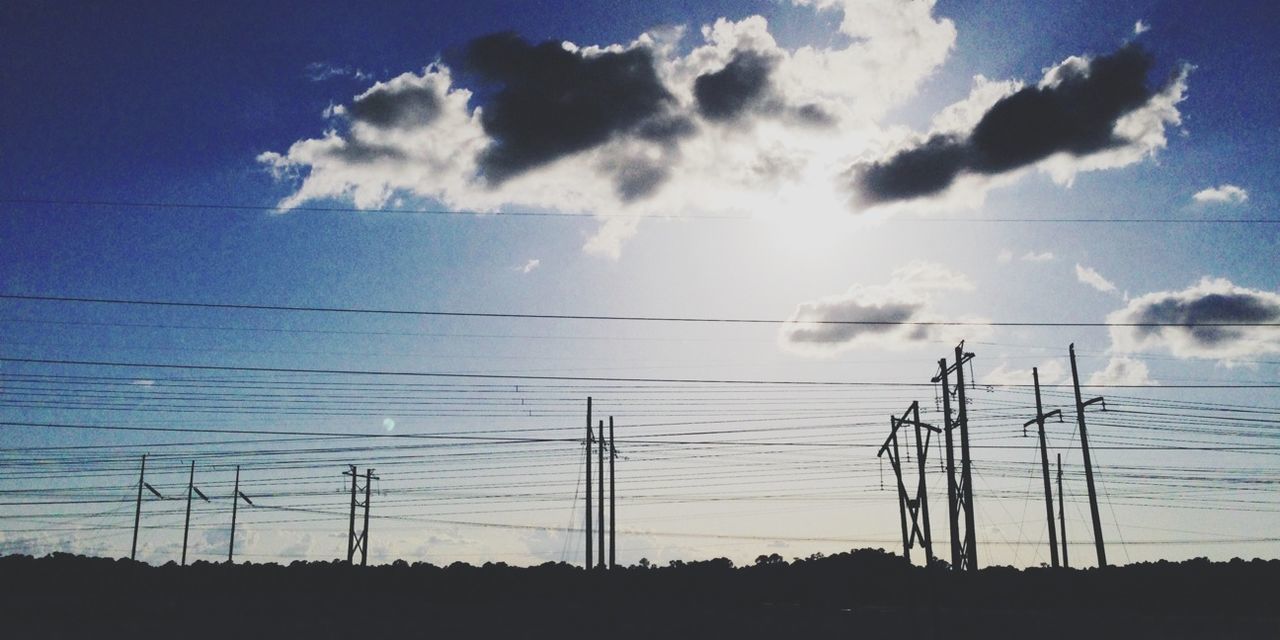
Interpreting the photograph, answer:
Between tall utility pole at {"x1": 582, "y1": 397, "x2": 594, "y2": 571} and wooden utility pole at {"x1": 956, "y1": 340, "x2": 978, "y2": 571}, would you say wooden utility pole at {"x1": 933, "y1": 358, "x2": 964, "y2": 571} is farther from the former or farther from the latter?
tall utility pole at {"x1": 582, "y1": 397, "x2": 594, "y2": 571}

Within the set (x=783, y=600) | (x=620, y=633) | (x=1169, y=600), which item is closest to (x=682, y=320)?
(x=620, y=633)

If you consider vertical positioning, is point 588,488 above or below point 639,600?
above

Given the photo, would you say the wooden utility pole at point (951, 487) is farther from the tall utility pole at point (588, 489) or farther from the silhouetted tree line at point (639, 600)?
the tall utility pole at point (588, 489)

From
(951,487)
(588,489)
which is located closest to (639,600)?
(588,489)

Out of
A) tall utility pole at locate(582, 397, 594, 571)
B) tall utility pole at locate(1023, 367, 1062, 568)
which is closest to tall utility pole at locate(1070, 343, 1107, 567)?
tall utility pole at locate(1023, 367, 1062, 568)

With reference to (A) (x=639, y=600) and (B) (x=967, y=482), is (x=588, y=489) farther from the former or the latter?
(B) (x=967, y=482)

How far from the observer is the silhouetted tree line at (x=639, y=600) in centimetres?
2483

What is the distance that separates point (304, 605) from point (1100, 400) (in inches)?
1499

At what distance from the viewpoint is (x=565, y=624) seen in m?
26.5

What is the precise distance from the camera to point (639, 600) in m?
40.5

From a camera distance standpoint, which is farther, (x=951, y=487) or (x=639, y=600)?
(x=639, y=600)

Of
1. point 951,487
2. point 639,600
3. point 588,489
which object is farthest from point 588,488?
point 951,487

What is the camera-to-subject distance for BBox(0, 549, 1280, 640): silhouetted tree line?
81.5 ft

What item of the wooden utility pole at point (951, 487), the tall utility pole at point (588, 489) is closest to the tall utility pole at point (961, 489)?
the wooden utility pole at point (951, 487)
